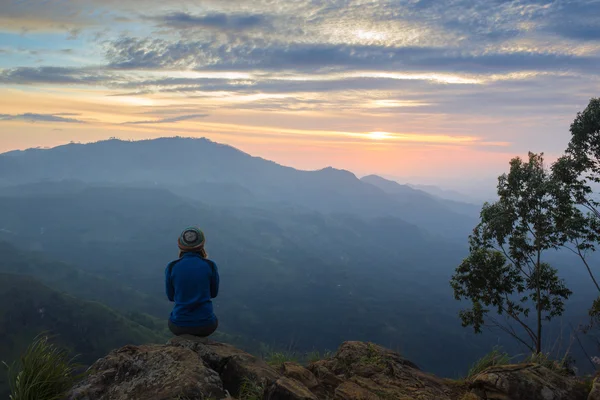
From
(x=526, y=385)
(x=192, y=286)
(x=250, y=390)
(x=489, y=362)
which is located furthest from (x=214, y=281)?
(x=489, y=362)

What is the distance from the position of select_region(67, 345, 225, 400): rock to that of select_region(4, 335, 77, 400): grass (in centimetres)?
35

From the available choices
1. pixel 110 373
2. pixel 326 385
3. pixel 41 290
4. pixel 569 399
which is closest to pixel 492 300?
pixel 569 399

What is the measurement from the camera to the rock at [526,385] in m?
7.62

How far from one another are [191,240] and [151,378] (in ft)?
9.13

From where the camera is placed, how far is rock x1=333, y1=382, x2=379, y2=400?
23.0 feet

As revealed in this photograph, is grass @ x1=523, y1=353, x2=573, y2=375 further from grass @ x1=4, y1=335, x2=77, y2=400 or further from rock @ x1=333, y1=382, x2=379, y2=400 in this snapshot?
grass @ x1=4, y1=335, x2=77, y2=400

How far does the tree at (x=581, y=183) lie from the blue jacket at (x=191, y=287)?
49.7ft

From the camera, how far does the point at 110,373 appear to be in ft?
22.5

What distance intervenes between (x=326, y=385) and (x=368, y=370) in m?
1.29

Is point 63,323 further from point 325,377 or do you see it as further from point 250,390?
point 250,390

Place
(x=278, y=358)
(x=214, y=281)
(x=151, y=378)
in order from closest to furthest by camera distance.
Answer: (x=151, y=378), (x=214, y=281), (x=278, y=358)

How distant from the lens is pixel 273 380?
661 centimetres

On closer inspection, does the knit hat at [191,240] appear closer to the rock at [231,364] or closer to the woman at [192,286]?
the woman at [192,286]

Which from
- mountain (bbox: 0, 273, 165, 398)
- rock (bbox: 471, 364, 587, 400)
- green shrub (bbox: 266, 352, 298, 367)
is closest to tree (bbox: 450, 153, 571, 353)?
rock (bbox: 471, 364, 587, 400)
